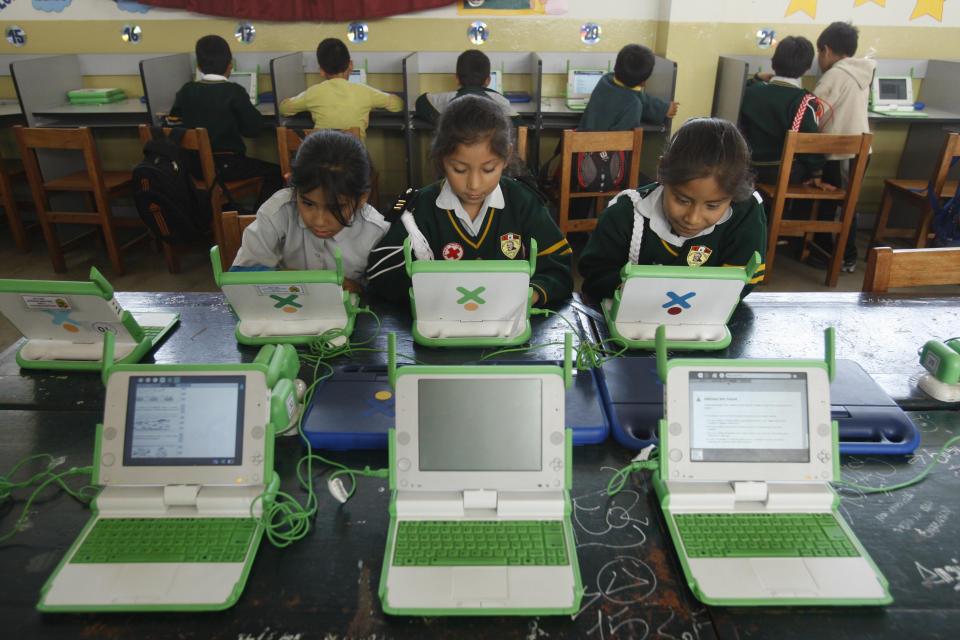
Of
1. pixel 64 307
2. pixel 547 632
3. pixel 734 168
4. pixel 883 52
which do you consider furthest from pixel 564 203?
pixel 883 52

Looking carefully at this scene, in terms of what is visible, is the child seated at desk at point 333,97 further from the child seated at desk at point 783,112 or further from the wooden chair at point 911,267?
the wooden chair at point 911,267

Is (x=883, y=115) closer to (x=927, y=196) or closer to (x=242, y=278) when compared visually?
(x=927, y=196)

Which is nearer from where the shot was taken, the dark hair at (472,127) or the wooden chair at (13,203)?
the dark hair at (472,127)

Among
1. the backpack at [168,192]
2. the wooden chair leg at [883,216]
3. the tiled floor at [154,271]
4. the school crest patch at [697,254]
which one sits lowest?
the tiled floor at [154,271]

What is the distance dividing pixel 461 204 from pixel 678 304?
711mm

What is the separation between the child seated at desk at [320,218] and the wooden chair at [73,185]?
5.92ft

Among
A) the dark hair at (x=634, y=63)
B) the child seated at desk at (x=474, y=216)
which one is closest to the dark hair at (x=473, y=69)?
the dark hair at (x=634, y=63)

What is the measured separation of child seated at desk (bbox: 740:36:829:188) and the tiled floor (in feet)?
1.59

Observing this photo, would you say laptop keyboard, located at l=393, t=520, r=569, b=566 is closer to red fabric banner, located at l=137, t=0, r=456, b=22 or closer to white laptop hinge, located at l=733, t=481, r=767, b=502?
white laptop hinge, located at l=733, t=481, r=767, b=502

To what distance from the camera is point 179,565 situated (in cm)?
79

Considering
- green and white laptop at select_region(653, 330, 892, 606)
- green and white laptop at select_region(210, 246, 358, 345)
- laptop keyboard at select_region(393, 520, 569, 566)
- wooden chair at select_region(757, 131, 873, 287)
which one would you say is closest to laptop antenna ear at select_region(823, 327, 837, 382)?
green and white laptop at select_region(653, 330, 892, 606)

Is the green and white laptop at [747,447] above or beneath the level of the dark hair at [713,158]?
beneath

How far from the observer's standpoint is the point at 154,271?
3.33m

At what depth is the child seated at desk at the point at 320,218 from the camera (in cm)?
162
